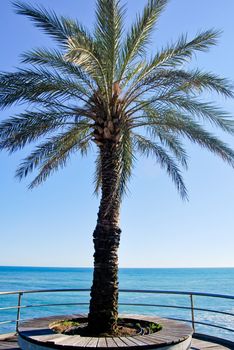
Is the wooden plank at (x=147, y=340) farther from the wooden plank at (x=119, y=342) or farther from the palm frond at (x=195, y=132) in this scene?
the palm frond at (x=195, y=132)

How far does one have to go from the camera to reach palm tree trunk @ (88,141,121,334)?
6129 millimetres

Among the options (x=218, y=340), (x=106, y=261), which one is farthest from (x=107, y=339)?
(x=218, y=340)

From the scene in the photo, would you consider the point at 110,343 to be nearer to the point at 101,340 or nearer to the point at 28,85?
the point at 101,340

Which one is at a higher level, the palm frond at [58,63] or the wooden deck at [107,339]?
the palm frond at [58,63]

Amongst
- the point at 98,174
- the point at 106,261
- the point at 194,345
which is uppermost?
the point at 98,174

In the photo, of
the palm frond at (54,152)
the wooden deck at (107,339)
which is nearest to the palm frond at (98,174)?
the palm frond at (54,152)

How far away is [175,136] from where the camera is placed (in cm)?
885

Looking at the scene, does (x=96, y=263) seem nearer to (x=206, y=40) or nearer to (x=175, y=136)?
(x=175, y=136)

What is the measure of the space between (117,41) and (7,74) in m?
2.20

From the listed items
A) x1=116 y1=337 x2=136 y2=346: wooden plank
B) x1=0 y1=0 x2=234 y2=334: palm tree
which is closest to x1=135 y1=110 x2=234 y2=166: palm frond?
x1=0 y1=0 x2=234 y2=334: palm tree

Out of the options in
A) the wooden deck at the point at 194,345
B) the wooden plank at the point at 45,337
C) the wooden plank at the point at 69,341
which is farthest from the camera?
the wooden deck at the point at 194,345

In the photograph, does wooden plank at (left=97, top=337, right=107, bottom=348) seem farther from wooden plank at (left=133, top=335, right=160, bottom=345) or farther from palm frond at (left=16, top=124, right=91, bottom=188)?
palm frond at (left=16, top=124, right=91, bottom=188)

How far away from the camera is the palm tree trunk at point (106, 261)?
6.13 metres

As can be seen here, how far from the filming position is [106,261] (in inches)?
253
